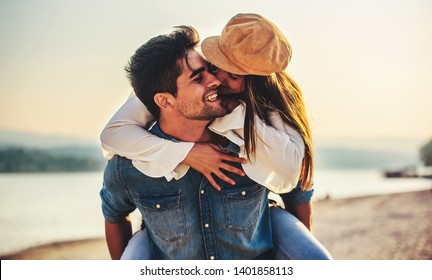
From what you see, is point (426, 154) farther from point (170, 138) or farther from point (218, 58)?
point (218, 58)

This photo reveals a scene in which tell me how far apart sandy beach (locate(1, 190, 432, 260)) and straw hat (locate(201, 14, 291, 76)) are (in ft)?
5.54

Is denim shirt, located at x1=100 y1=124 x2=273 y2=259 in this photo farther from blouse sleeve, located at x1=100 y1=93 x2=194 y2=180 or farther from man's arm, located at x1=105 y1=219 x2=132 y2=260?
man's arm, located at x1=105 y1=219 x2=132 y2=260

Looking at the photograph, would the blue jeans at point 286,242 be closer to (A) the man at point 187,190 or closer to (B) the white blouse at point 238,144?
(A) the man at point 187,190

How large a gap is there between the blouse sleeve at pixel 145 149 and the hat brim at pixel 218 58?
30cm

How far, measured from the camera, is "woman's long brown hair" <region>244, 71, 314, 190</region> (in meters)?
2.07

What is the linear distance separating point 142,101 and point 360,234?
6.97 ft

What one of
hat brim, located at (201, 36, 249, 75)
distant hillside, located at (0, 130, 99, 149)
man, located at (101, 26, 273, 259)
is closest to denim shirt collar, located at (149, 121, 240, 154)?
man, located at (101, 26, 273, 259)

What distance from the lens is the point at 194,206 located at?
7.14 feet

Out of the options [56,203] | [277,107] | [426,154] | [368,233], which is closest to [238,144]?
[277,107]

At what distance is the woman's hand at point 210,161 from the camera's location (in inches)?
82.6

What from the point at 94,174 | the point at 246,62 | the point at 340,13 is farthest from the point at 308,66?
the point at 94,174

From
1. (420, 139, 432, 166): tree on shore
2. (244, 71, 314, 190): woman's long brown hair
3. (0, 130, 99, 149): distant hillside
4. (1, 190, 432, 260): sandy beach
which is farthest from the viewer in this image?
(420, 139, 432, 166): tree on shore

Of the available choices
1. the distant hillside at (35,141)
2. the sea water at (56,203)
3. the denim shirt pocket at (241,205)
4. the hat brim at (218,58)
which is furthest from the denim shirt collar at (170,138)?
the distant hillside at (35,141)

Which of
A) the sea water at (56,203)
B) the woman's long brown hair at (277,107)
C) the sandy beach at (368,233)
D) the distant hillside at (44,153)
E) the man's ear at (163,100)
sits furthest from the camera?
the distant hillside at (44,153)
